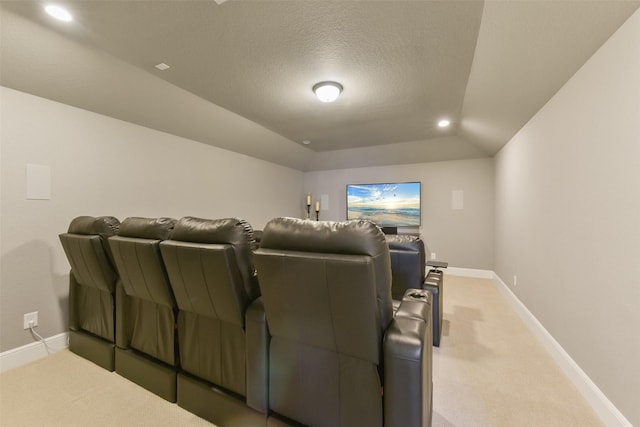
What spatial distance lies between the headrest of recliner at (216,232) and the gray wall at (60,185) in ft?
6.30

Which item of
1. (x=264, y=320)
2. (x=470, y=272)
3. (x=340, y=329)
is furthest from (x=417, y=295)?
(x=470, y=272)

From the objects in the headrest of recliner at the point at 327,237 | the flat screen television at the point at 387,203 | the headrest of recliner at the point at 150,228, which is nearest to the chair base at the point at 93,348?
the headrest of recliner at the point at 150,228

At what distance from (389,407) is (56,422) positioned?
207 cm

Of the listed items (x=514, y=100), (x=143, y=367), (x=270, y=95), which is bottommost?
(x=143, y=367)

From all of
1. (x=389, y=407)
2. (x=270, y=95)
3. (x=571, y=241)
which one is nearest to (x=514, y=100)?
(x=571, y=241)

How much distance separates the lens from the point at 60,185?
257 cm

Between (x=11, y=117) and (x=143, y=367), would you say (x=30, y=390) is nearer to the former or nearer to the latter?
(x=143, y=367)

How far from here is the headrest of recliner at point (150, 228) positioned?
1.72 metres

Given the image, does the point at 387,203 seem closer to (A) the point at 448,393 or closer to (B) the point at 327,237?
(A) the point at 448,393

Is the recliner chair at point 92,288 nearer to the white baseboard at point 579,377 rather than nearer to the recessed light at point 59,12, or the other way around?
the recessed light at point 59,12

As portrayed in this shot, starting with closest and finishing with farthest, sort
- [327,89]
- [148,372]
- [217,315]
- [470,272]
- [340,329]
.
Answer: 1. [340,329]
2. [217,315]
3. [148,372]
4. [327,89]
5. [470,272]

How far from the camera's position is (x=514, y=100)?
2668 mm

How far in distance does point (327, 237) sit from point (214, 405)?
129 centimetres

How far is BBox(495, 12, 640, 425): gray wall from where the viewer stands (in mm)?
1418
